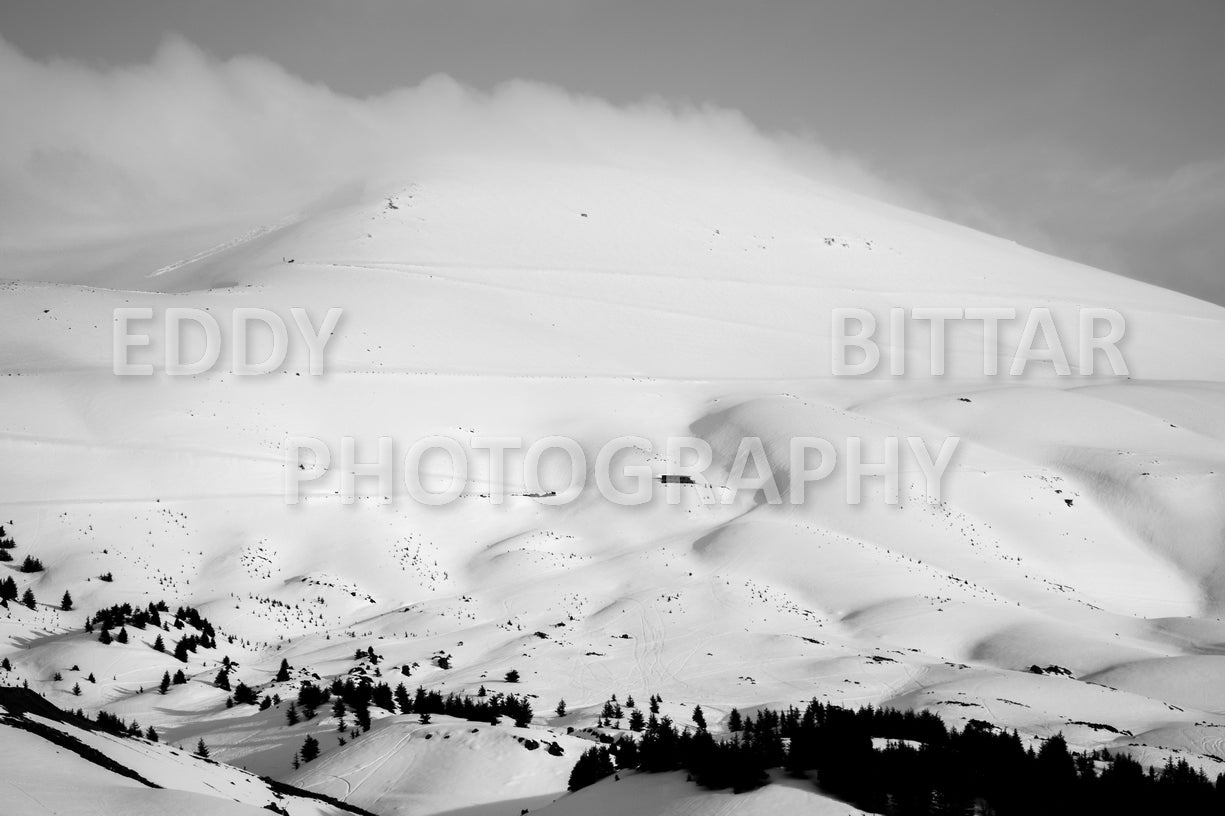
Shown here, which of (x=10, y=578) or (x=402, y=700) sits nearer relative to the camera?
(x=402, y=700)

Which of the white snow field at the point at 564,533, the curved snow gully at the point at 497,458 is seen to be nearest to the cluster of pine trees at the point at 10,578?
the white snow field at the point at 564,533

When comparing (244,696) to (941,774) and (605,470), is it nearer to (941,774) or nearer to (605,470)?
(941,774)

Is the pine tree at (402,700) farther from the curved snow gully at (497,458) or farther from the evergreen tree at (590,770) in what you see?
the curved snow gully at (497,458)

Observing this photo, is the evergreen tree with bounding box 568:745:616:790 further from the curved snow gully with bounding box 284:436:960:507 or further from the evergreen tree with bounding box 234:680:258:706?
the curved snow gully with bounding box 284:436:960:507

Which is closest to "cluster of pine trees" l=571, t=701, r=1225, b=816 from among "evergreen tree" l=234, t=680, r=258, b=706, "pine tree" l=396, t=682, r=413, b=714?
"pine tree" l=396, t=682, r=413, b=714

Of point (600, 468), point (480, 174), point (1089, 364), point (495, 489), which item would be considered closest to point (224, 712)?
point (495, 489)

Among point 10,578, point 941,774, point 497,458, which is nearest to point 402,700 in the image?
point 941,774

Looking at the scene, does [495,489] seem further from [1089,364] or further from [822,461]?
[1089,364]
